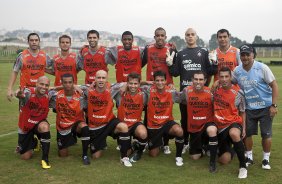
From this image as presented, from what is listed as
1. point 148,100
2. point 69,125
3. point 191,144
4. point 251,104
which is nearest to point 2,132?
point 69,125

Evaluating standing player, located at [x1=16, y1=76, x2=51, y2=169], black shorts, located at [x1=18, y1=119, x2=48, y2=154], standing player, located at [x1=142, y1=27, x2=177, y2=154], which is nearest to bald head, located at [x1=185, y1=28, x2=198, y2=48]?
standing player, located at [x1=142, y1=27, x2=177, y2=154]

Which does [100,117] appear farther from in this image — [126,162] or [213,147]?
[213,147]

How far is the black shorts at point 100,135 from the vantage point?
230 inches

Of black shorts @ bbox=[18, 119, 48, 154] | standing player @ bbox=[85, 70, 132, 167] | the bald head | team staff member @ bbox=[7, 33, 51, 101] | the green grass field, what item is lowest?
the green grass field

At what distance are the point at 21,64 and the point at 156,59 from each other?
2.51 m

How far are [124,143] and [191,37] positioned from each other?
7.13 ft

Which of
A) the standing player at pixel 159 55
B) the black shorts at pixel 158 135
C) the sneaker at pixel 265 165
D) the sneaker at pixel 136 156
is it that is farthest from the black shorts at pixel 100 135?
the sneaker at pixel 265 165

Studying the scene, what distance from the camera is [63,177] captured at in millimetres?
4863

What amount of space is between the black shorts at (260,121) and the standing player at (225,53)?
1.06 metres

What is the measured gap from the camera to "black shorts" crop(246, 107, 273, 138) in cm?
530

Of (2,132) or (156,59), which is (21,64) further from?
(156,59)

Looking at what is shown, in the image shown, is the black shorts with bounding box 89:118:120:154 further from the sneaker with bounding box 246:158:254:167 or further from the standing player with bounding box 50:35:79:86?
the sneaker with bounding box 246:158:254:167

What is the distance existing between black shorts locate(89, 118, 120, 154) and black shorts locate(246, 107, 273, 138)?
2103mm

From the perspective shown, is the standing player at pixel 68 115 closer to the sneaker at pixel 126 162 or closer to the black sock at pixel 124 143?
the black sock at pixel 124 143
